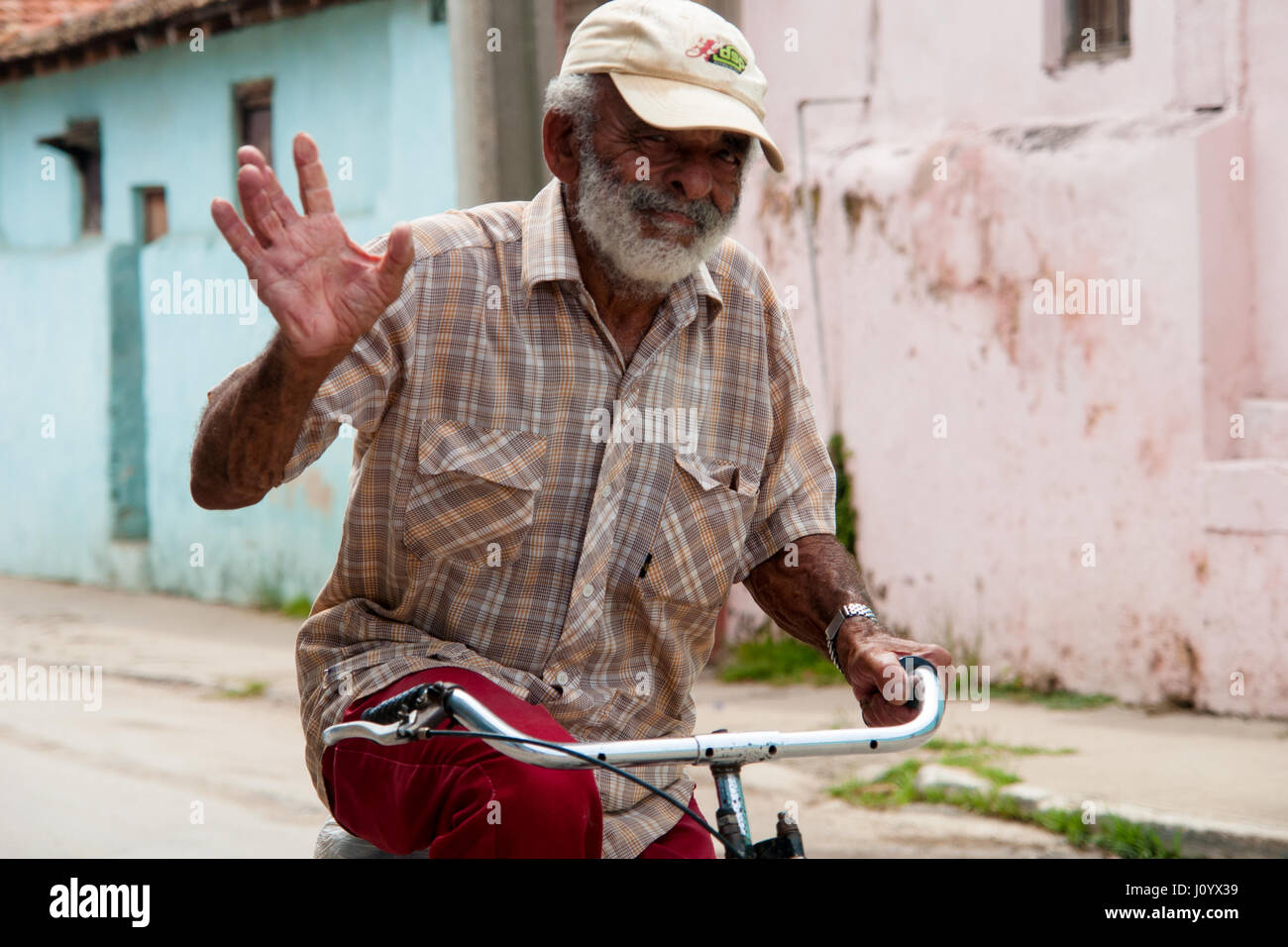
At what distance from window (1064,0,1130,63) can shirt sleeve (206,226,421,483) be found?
253 inches

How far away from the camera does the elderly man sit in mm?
2635

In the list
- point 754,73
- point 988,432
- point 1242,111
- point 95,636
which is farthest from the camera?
point 95,636

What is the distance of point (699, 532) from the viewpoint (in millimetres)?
2871

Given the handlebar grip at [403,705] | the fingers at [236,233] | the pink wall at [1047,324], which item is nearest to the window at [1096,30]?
the pink wall at [1047,324]

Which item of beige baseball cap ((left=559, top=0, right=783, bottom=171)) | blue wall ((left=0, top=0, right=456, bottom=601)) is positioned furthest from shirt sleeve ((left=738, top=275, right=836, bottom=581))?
blue wall ((left=0, top=0, right=456, bottom=601))

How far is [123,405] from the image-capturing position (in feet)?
48.4

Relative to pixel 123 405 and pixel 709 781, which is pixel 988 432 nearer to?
pixel 709 781

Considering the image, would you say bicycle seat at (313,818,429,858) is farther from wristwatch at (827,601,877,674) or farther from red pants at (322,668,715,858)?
wristwatch at (827,601,877,674)

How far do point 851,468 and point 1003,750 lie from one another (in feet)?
8.34

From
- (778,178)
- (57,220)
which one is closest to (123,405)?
(57,220)

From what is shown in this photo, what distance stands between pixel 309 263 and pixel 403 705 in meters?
0.61

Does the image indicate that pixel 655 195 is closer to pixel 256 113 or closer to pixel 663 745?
pixel 663 745

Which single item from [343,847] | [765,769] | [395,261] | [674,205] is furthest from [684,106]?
[765,769]

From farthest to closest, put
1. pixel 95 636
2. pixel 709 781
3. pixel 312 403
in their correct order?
pixel 95 636 → pixel 709 781 → pixel 312 403
